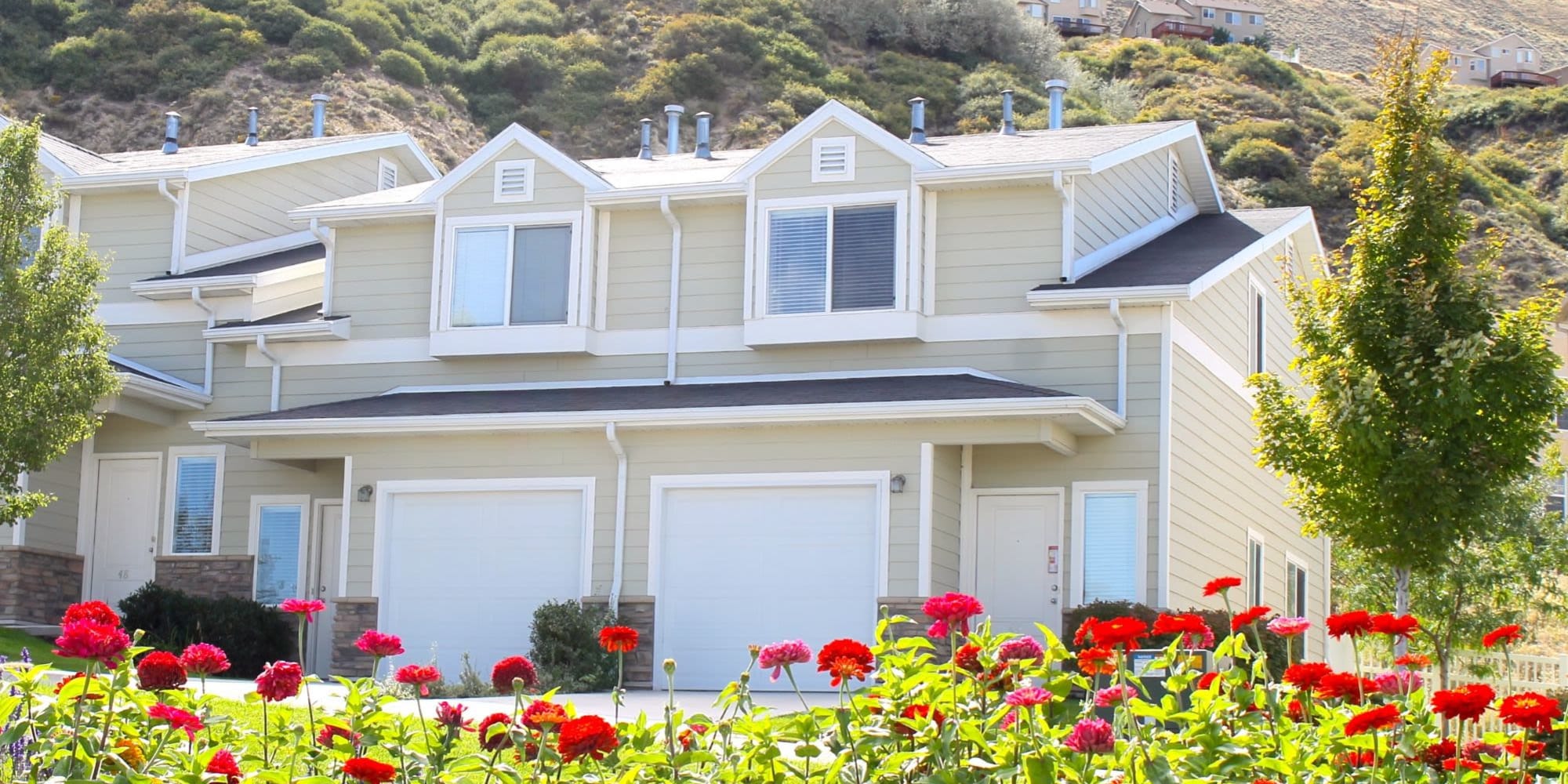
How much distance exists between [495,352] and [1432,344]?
10466mm

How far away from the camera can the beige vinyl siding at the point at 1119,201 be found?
20.3 m

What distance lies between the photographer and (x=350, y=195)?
27312mm

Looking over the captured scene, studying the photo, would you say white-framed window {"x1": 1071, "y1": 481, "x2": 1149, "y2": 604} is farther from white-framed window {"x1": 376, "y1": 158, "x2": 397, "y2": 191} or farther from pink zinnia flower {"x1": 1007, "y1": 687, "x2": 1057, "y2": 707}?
white-framed window {"x1": 376, "y1": 158, "x2": 397, "y2": 191}

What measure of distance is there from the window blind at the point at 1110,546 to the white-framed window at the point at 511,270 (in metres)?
6.41

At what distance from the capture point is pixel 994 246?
790 inches

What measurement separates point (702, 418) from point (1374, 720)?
13.6 m

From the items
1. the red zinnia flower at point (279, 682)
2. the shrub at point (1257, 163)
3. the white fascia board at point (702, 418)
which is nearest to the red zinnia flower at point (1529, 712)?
the red zinnia flower at point (279, 682)

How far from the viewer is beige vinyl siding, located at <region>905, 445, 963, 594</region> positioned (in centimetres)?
1867

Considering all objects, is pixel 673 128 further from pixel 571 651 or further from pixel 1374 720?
pixel 1374 720

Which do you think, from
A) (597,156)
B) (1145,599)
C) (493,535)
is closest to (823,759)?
(1145,599)

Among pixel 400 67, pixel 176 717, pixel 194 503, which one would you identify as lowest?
pixel 176 717

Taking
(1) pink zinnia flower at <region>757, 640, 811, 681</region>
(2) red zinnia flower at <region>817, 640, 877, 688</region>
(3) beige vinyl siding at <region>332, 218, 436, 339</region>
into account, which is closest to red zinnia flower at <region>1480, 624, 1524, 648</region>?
(2) red zinnia flower at <region>817, 640, 877, 688</region>

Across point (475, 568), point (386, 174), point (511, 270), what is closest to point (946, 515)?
point (475, 568)

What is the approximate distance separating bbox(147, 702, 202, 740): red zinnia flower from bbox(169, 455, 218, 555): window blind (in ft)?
53.8
